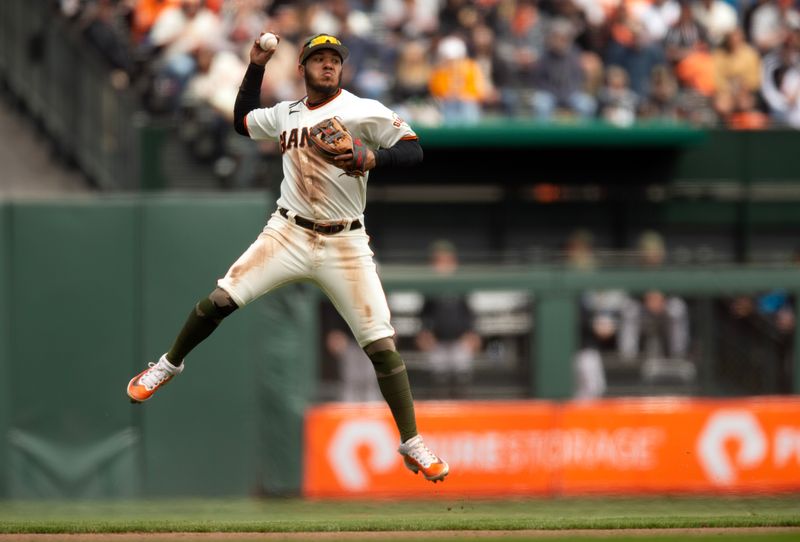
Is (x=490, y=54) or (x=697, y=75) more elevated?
(x=490, y=54)

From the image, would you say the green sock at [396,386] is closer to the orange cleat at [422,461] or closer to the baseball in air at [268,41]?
the orange cleat at [422,461]

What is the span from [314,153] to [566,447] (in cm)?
545

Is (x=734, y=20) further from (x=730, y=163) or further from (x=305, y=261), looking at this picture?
(x=305, y=261)

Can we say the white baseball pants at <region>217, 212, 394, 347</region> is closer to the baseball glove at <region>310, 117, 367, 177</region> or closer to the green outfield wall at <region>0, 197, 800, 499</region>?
the baseball glove at <region>310, 117, 367, 177</region>

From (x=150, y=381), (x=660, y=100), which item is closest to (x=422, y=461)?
(x=150, y=381)

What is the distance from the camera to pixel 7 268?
39.9ft

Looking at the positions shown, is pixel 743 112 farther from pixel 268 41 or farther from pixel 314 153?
pixel 268 41

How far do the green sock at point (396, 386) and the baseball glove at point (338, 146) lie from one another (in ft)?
3.87

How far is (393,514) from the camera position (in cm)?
1057

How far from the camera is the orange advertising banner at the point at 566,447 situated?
40.4 feet

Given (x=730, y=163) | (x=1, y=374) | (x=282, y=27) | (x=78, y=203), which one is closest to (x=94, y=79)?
(x=282, y=27)

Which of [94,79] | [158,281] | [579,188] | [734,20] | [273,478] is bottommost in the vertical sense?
[273,478]

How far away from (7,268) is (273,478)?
2936 millimetres

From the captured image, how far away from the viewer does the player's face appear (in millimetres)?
7914
